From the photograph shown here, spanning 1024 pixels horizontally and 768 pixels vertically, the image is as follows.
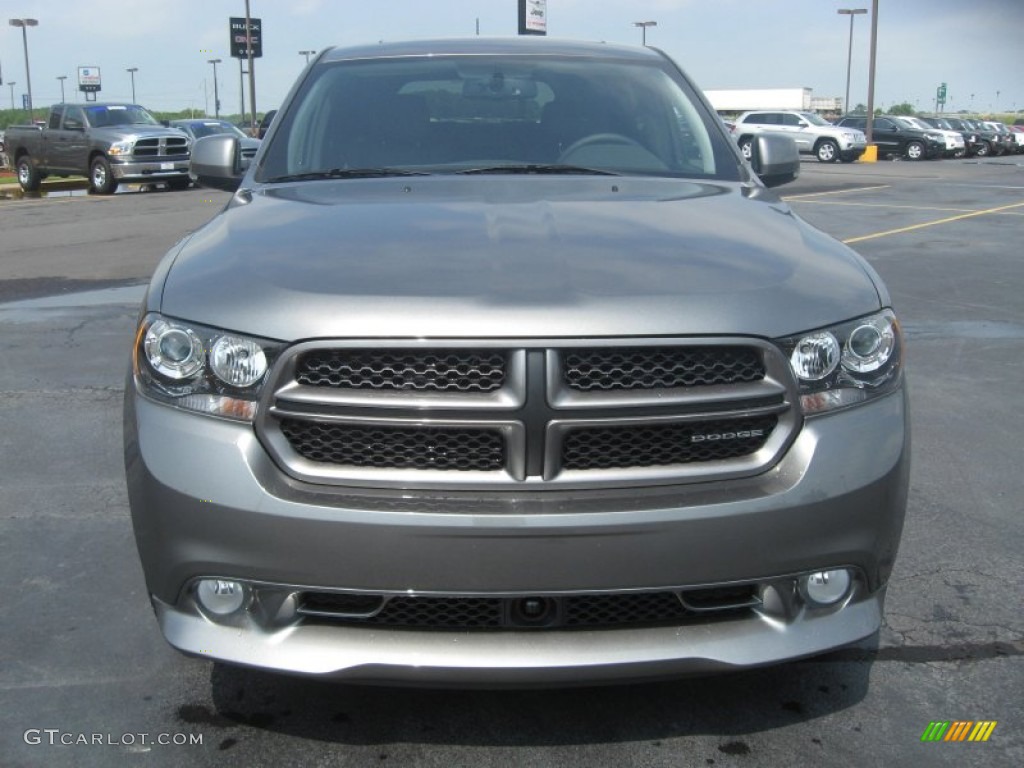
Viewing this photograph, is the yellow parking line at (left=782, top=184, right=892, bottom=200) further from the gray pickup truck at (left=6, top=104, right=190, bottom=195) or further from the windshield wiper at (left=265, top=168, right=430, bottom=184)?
the windshield wiper at (left=265, top=168, right=430, bottom=184)

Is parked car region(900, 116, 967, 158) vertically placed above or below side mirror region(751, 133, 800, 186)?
below

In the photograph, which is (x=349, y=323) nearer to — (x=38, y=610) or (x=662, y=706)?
(x=662, y=706)

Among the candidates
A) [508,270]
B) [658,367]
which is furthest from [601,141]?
[658,367]

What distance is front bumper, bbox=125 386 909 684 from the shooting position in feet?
7.59

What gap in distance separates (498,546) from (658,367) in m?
0.52

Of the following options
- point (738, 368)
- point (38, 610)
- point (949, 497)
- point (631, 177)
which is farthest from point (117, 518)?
point (949, 497)

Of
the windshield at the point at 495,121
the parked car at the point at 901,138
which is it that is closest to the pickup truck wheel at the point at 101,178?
the windshield at the point at 495,121

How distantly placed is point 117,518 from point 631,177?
92.8 inches

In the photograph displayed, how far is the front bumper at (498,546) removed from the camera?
91.1 inches

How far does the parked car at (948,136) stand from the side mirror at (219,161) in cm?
4434

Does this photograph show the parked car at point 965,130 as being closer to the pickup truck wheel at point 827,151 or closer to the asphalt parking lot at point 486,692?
the pickup truck wheel at point 827,151

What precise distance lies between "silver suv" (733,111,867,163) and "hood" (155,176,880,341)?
119 ft

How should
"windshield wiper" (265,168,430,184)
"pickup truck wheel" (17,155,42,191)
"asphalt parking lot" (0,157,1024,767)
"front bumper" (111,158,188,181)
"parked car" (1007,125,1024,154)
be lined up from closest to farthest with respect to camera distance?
"asphalt parking lot" (0,157,1024,767)
"windshield wiper" (265,168,430,184)
"front bumper" (111,158,188,181)
"pickup truck wheel" (17,155,42,191)
"parked car" (1007,125,1024,154)

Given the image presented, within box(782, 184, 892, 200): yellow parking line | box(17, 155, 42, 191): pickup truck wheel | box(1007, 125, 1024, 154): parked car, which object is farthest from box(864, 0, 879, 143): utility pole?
box(17, 155, 42, 191): pickup truck wheel
